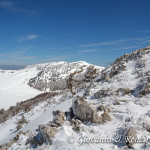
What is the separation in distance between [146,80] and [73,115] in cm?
1138

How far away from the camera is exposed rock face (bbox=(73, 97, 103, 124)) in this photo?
32.0 feet

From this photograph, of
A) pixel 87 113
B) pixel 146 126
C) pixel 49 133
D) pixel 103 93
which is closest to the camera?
pixel 146 126

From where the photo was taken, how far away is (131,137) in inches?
286

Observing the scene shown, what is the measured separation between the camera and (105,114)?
10.1m

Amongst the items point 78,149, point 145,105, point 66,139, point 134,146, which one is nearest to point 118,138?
point 134,146

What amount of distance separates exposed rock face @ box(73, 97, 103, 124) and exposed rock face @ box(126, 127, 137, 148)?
2.41 m

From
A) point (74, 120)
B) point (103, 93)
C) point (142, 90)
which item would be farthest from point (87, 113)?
point (142, 90)

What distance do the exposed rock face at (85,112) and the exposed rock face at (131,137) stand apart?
2.41m

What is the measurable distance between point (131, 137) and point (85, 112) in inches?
150

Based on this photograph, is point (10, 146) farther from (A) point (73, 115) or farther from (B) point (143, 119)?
(B) point (143, 119)

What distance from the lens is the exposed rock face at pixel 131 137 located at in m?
7.00

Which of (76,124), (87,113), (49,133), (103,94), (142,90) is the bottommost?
Result: (49,133)

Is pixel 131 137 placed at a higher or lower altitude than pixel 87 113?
lower

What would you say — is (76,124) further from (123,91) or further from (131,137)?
(123,91)
